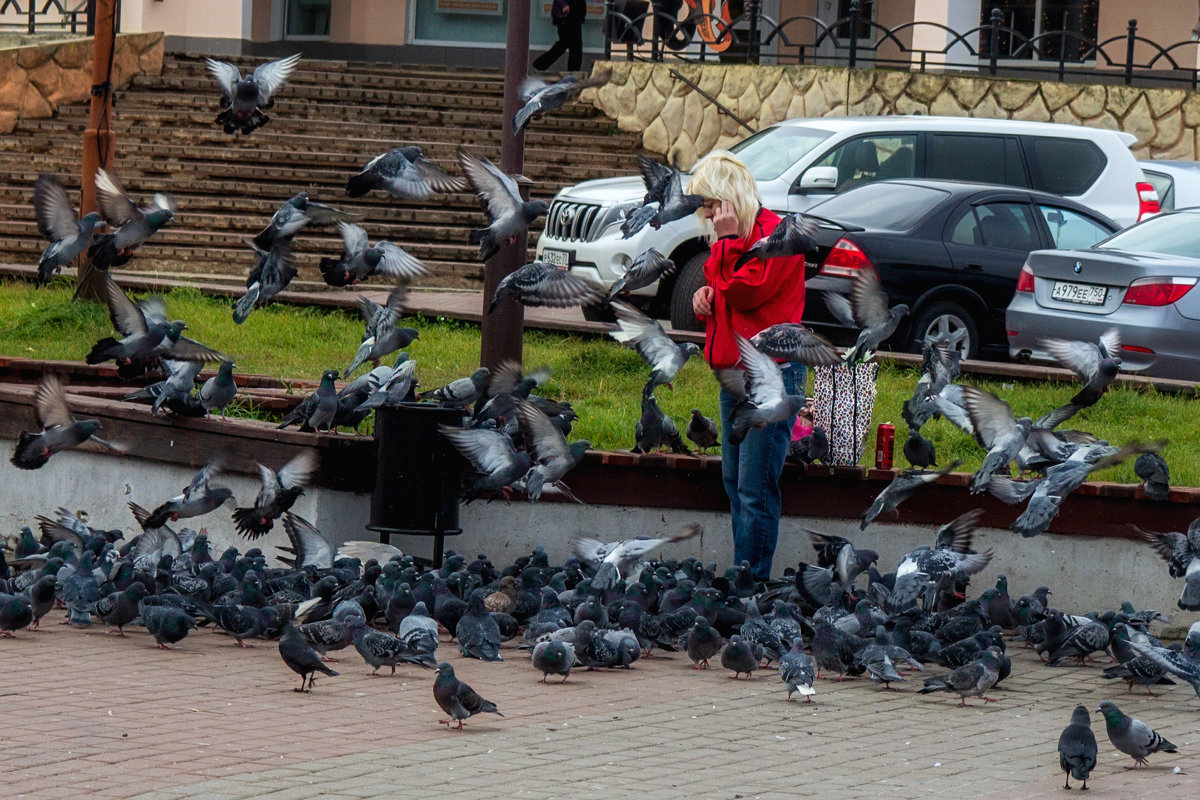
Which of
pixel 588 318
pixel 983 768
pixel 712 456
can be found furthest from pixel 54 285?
pixel 983 768

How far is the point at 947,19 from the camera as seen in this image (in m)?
24.9

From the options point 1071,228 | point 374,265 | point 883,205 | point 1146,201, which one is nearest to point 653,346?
point 374,265

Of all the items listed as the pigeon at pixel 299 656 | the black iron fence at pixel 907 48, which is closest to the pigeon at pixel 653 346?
the pigeon at pixel 299 656

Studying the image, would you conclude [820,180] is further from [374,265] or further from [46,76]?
[46,76]

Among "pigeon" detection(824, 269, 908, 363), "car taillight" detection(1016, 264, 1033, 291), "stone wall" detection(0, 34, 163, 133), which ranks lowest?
"pigeon" detection(824, 269, 908, 363)

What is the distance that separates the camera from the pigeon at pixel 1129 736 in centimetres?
609

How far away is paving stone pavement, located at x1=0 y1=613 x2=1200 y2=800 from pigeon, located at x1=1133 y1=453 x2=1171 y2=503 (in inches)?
49.6

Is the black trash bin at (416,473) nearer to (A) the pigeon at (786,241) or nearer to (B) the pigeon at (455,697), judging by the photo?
(A) the pigeon at (786,241)

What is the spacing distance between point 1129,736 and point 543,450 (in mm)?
3482

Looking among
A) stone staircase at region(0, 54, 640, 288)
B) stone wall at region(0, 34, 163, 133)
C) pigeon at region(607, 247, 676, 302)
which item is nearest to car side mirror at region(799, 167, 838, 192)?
stone staircase at region(0, 54, 640, 288)

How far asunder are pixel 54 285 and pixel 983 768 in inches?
435

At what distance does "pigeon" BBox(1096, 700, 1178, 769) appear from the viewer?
20.0 feet

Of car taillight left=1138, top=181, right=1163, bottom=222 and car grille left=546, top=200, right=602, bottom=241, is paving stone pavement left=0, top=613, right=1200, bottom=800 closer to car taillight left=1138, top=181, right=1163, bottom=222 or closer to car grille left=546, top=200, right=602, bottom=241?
car grille left=546, top=200, right=602, bottom=241

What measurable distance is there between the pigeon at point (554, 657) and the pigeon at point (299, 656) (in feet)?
2.90
